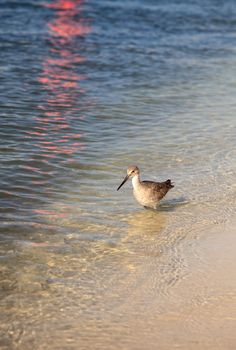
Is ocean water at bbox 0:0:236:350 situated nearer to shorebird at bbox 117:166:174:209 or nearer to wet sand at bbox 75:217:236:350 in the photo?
wet sand at bbox 75:217:236:350

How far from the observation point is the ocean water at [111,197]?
570cm

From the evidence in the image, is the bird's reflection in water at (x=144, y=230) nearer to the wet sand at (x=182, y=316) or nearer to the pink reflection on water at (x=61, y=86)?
the wet sand at (x=182, y=316)

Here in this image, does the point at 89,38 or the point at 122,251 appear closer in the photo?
the point at 122,251

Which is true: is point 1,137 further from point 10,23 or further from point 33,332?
point 10,23

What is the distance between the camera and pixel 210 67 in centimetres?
1762

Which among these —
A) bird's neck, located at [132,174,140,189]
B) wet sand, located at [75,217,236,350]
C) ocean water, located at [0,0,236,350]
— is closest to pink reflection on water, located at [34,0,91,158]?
Answer: ocean water, located at [0,0,236,350]

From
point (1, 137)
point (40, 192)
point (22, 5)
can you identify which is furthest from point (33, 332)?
point (22, 5)

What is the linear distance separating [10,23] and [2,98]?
32.2ft

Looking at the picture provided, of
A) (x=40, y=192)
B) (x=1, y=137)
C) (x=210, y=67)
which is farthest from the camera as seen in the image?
(x=210, y=67)

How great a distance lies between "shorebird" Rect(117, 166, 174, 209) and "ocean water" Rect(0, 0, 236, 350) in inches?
5.7

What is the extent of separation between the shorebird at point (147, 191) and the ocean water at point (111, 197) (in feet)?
0.47

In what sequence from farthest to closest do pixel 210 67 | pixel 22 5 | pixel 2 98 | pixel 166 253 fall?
1. pixel 22 5
2. pixel 210 67
3. pixel 2 98
4. pixel 166 253

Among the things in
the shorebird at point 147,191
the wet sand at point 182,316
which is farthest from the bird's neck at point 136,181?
the wet sand at point 182,316

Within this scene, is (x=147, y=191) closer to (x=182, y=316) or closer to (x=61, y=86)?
(x=182, y=316)
